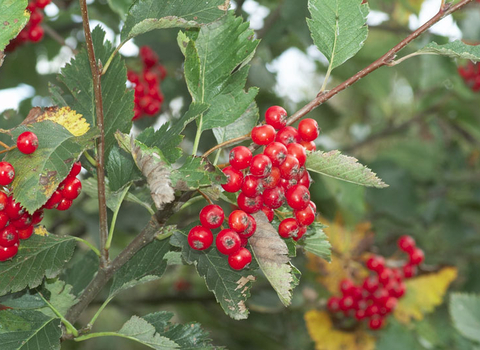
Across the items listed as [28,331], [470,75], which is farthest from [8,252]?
[470,75]

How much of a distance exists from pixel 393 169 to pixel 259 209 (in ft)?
9.46

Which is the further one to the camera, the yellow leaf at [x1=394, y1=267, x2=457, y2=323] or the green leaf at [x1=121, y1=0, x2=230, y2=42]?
the yellow leaf at [x1=394, y1=267, x2=457, y2=323]

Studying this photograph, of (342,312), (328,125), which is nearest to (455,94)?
(328,125)

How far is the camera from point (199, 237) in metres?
0.95

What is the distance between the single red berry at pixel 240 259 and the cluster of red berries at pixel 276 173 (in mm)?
82

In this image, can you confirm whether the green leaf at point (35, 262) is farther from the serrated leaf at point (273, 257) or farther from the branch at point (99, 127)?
the serrated leaf at point (273, 257)

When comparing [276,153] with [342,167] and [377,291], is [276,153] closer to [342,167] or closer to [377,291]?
[342,167]

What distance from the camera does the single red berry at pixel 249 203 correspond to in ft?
3.02

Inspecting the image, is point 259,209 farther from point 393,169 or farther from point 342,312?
point 393,169

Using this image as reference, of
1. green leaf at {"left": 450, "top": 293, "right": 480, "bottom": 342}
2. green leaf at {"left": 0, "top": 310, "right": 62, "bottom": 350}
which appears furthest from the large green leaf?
green leaf at {"left": 450, "top": 293, "right": 480, "bottom": 342}

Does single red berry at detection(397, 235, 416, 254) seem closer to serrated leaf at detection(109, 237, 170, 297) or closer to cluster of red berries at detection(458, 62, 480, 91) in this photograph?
cluster of red berries at detection(458, 62, 480, 91)

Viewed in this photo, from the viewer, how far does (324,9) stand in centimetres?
102

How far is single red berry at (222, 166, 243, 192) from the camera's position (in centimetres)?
89

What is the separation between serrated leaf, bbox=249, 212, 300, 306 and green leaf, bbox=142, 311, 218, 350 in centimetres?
28
